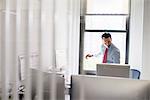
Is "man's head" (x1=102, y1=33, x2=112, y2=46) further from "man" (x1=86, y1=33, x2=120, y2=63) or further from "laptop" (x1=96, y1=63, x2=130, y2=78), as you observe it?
"laptop" (x1=96, y1=63, x2=130, y2=78)

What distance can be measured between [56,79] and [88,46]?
106 inches

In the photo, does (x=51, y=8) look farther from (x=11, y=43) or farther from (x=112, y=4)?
(x=112, y=4)

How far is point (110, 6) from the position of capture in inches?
174

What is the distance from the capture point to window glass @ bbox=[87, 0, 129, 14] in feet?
14.4

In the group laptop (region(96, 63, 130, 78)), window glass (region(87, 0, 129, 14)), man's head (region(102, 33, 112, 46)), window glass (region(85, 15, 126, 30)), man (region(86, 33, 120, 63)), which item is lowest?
laptop (region(96, 63, 130, 78))

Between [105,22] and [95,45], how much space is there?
0.46 m

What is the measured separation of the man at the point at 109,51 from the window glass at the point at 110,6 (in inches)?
17.1

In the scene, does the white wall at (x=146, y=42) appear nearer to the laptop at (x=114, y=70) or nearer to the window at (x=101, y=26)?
the window at (x=101, y=26)

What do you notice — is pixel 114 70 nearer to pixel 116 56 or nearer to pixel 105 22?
pixel 116 56

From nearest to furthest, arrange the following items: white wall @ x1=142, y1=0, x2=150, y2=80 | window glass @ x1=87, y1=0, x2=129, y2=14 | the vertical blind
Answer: the vertical blind < white wall @ x1=142, y1=0, x2=150, y2=80 < window glass @ x1=87, y1=0, x2=129, y2=14

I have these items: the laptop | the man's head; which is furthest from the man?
the laptop

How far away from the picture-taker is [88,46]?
4531 millimetres

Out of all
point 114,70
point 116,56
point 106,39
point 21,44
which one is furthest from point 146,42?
point 21,44

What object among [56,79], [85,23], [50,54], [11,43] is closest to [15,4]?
[11,43]
